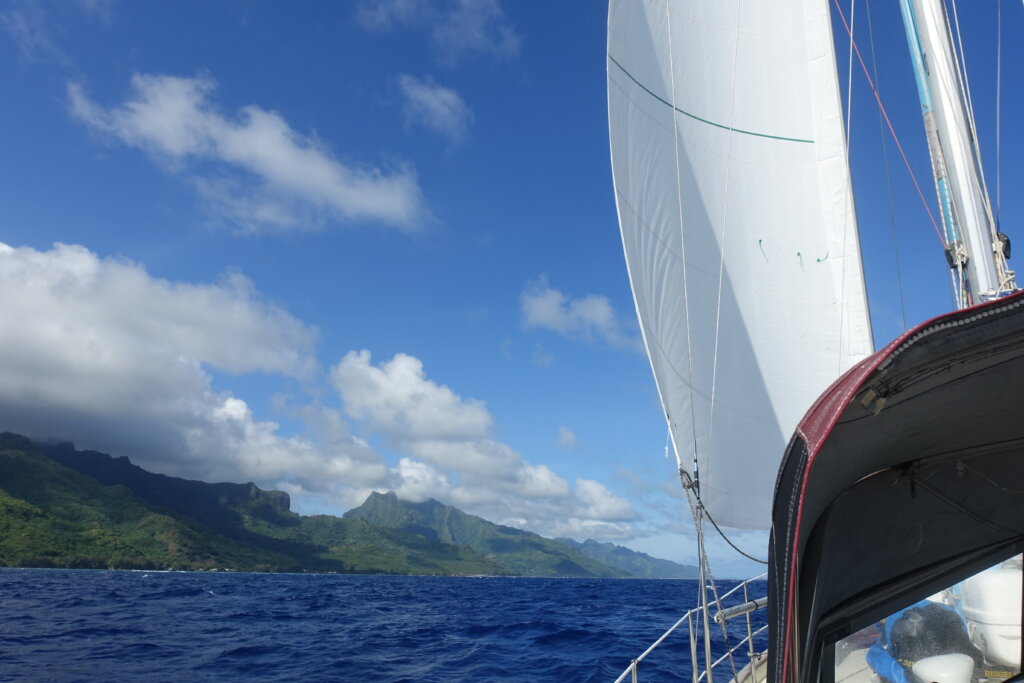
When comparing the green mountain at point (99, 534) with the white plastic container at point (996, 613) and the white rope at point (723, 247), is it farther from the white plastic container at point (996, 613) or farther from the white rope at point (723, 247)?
the white plastic container at point (996, 613)

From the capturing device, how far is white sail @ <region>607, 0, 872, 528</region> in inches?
234

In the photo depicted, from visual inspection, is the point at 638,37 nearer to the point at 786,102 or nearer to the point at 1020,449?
the point at 786,102

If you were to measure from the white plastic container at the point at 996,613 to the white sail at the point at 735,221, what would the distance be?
99.2 inches

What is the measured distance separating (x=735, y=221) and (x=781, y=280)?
0.75 meters

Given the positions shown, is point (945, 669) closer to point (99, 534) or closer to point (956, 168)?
point (956, 168)

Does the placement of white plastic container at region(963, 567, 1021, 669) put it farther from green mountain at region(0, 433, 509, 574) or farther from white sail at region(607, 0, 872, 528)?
green mountain at region(0, 433, 509, 574)

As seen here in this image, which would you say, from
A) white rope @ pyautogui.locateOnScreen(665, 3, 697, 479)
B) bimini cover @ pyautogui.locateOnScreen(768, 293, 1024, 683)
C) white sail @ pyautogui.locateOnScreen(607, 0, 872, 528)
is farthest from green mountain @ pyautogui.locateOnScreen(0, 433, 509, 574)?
bimini cover @ pyautogui.locateOnScreen(768, 293, 1024, 683)

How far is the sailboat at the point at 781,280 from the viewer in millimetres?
3164

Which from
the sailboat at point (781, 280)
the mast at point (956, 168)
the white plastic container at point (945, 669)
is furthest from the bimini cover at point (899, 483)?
the mast at point (956, 168)

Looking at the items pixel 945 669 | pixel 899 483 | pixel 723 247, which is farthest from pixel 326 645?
pixel 899 483

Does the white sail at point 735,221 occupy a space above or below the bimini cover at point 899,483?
above

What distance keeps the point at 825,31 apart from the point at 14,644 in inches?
882

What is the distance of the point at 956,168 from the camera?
17.1 feet

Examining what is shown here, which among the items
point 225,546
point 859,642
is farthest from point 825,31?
point 225,546
